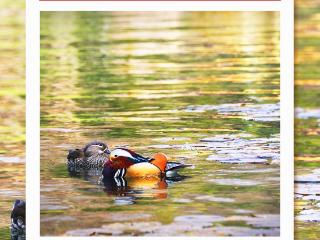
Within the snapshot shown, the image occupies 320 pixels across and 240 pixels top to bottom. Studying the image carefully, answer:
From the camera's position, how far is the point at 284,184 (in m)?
5.27

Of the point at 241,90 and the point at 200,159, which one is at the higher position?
the point at 241,90

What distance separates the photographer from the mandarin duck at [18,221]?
17.4 feet

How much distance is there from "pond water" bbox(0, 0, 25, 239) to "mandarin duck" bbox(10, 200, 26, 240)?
2 centimetres

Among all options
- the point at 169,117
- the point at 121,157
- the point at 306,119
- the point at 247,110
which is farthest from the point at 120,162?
the point at 306,119

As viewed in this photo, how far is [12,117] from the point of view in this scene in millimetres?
5328

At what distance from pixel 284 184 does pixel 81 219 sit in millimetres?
960

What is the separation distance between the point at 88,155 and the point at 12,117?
40 cm

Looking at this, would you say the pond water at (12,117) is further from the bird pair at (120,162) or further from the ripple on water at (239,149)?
the ripple on water at (239,149)

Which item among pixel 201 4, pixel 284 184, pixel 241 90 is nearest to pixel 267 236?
pixel 284 184

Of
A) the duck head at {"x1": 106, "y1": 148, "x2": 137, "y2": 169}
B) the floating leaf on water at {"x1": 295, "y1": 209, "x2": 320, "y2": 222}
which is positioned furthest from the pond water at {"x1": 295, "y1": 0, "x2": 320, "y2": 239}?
the duck head at {"x1": 106, "y1": 148, "x2": 137, "y2": 169}

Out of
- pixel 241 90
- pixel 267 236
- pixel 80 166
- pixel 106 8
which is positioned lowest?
pixel 267 236

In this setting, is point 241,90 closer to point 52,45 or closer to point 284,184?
point 284,184

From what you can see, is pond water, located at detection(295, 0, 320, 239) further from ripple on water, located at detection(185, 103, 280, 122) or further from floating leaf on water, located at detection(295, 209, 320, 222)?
ripple on water, located at detection(185, 103, 280, 122)

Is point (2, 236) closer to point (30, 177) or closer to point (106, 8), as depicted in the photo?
point (30, 177)
